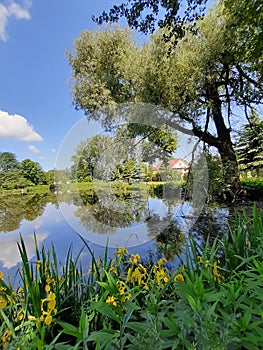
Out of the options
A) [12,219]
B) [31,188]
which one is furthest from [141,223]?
[31,188]

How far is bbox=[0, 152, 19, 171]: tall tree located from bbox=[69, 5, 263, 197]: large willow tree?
5732mm

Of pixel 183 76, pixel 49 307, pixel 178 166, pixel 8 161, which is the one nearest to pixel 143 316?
pixel 49 307

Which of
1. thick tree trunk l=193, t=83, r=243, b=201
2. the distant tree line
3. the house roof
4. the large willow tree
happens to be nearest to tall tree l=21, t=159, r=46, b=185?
the distant tree line

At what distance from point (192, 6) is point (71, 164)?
10.1 ft

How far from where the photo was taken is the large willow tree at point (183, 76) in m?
4.87

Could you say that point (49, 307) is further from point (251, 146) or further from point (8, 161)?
point (8, 161)

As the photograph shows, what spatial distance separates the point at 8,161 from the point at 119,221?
7818 millimetres

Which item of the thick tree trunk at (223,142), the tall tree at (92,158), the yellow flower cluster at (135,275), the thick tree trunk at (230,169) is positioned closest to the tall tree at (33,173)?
the tall tree at (92,158)

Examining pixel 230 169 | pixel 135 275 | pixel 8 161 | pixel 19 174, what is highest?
pixel 8 161

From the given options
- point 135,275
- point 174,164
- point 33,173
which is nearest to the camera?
point 135,275

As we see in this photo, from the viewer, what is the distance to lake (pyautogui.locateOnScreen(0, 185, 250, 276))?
11.7 ft

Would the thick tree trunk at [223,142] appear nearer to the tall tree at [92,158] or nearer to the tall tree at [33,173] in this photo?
the tall tree at [92,158]

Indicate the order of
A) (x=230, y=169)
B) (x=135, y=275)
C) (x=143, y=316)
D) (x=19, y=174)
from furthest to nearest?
(x=19, y=174), (x=230, y=169), (x=135, y=275), (x=143, y=316)

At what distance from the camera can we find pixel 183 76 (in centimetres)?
489
